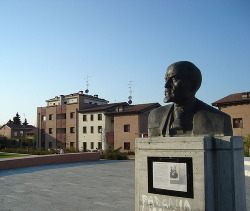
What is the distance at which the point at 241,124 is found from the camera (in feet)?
98.8

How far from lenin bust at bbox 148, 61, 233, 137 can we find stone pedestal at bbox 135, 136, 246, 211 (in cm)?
26

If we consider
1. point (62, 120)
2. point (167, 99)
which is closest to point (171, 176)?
point (167, 99)

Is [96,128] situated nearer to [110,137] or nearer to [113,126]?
[113,126]

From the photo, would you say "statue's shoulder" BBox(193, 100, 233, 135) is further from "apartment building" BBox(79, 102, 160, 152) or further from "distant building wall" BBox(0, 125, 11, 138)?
"distant building wall" BBox(0, 125, 11, 138)

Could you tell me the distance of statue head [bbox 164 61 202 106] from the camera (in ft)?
14.6

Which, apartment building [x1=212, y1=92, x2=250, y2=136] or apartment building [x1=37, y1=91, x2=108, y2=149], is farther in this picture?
apartment building [x1=37, y1=91, x2=108, y2=149]

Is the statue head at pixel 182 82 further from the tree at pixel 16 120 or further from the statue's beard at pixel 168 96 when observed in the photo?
the tree at pixel 16 120

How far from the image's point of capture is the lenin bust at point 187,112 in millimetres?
4258

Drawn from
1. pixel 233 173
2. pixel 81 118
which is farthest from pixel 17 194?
pixel 81 118

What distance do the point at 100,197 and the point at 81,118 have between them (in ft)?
133

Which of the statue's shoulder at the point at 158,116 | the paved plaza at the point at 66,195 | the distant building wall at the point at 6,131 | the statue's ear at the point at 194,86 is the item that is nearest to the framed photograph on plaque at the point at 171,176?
the statue's shoulder at the point at 158,116

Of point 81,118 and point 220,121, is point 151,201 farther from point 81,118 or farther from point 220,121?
point 81,118

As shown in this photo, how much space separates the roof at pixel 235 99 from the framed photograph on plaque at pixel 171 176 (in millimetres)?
28489

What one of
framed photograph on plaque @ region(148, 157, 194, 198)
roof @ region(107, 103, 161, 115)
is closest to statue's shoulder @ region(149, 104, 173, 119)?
framed photograph on plaque @ region(148, 157, 194, 198)
